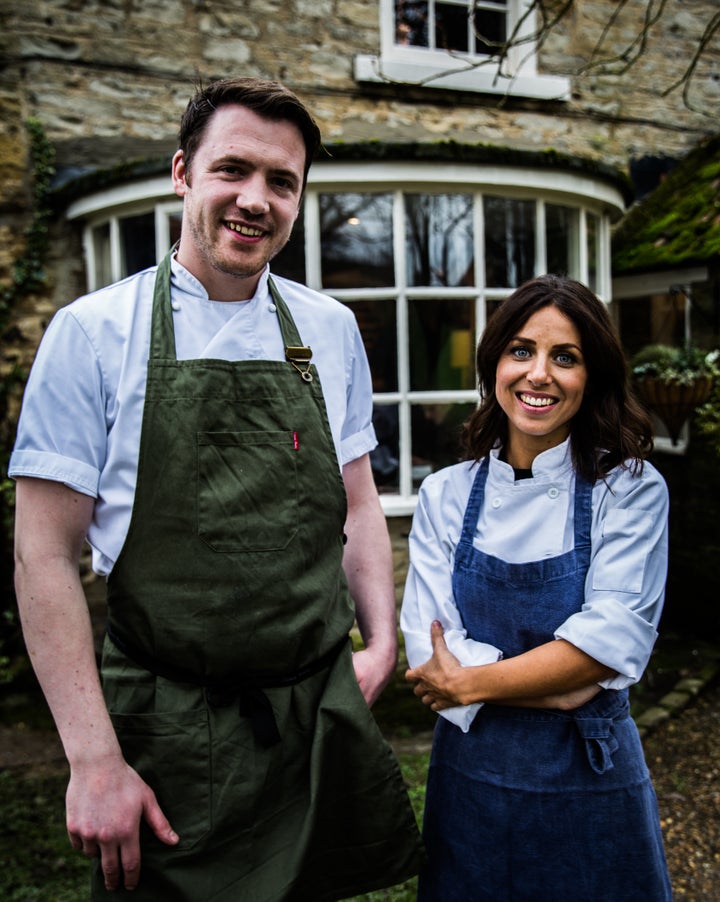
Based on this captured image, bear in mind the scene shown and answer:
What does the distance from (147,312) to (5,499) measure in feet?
11.2

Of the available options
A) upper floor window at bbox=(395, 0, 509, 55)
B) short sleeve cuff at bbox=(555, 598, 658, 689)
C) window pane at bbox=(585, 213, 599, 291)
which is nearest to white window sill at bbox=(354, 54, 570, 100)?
upper floor window at bbox=(395, 0, 509, 55)

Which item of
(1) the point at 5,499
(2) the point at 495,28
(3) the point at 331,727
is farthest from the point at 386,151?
(3) the point at 331,727

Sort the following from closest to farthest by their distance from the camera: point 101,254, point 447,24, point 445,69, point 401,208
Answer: point 401,208, point 101,254, point 445,69, point 447,24

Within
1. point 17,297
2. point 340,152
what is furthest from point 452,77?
point 17,297

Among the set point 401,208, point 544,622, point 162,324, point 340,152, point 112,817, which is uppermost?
point 340,152

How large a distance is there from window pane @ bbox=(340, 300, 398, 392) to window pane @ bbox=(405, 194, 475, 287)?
0.76 ft

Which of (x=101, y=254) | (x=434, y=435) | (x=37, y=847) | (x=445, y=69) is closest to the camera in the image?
(x=37, y=847)

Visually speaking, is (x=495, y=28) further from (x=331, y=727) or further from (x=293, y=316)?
(x=331, y=727)

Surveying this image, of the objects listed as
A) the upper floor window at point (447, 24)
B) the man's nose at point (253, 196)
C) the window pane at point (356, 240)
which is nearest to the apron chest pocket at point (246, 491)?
the man's nose at point (253, 196)

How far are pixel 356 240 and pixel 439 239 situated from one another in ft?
1.61

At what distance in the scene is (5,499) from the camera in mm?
4570

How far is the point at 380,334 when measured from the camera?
468 centimetres

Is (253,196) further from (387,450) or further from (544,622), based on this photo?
(387,450)

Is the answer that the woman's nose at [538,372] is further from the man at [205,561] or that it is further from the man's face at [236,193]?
the man's face at [236,193]
